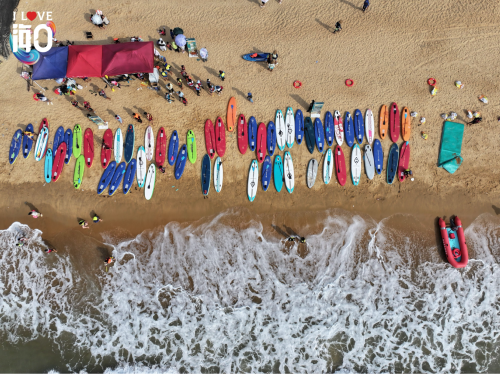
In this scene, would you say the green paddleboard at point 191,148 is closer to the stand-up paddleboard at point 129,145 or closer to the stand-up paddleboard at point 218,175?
the stand-up paddleboard at point 218,175

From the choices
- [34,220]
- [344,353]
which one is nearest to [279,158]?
[344,353]

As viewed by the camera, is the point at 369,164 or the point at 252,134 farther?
the point at 252,134

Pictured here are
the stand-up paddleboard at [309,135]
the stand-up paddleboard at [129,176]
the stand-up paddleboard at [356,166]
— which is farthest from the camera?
the stand-up paddleboard at [309,135]

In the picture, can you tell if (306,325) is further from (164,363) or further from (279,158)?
(279,158)

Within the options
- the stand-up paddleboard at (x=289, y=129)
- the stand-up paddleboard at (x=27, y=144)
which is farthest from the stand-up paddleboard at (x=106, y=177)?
the stand-up paddleboard at (x=289, y=129)

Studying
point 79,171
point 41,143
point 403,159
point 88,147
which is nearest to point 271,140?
point 403,159

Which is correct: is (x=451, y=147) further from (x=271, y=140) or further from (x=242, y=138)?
(x=242, y=138)

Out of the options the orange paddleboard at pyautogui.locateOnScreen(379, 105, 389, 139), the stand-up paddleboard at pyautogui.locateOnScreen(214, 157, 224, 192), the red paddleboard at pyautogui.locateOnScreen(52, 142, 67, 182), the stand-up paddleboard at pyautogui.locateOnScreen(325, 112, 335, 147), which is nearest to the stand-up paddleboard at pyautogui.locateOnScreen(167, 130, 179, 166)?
the stand-up paddleboard at pyautogui.locateOnScreen(214, 157, 224, 192)
